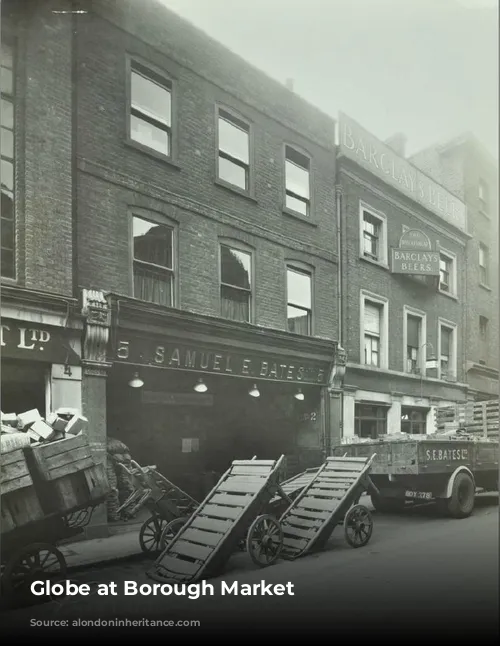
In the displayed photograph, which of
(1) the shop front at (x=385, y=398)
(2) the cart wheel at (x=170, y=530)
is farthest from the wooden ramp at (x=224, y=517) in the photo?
(1) the shop front at (x=385, y=398)

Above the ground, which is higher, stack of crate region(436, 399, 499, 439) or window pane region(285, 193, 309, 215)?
window pane region(285, 193, 309, 215)

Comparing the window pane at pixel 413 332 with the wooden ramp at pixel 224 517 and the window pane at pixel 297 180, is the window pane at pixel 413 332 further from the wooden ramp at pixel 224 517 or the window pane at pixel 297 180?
the wooden ramp at pixel 224 517

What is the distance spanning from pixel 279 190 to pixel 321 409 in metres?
2.03

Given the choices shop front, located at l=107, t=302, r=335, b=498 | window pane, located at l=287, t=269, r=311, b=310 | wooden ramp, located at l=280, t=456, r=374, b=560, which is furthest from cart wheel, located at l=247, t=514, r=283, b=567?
window pane, located at l=287, t=269, r=311, b=310

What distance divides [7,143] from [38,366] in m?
1.62

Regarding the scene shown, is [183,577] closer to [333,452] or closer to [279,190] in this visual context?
[333,452]

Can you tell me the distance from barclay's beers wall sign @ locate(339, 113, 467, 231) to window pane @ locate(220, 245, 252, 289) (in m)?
1.25

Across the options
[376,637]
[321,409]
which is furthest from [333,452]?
[376,637]

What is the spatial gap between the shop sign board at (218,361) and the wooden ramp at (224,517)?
2.56 feet

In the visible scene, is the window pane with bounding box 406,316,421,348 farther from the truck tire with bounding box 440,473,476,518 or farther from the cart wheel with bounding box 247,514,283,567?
the cart wheel with bounding box 247,514,283,567

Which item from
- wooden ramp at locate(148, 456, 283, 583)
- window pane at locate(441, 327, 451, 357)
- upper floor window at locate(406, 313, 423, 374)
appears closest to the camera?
wooden ramp at locate(148, 456, 283, 583)

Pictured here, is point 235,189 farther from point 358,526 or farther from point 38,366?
point 358,526

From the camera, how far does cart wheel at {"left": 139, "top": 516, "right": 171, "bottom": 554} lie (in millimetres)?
4586

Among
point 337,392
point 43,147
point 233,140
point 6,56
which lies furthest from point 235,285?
point 6,56
